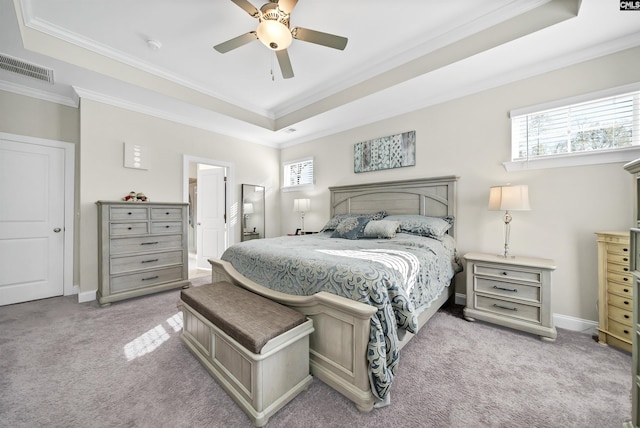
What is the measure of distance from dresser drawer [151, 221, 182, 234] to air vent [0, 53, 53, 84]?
78.7 inches

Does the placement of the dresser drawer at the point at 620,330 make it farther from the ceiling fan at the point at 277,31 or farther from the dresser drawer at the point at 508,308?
the ceiling fan at the point at 277,31

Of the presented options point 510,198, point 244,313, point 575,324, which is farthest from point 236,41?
point 575,324

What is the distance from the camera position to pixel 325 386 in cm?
160

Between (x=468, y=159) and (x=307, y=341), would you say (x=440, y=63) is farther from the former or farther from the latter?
(x=307, y=341)

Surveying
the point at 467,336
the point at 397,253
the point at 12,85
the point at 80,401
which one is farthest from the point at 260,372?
the point at 12,85

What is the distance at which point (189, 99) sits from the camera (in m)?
3.45

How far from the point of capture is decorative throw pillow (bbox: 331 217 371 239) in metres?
3.14

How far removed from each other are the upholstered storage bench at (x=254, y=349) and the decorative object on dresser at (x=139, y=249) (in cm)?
191

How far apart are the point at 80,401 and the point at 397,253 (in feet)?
7.67

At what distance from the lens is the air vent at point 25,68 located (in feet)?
8.28

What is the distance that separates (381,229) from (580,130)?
2181 millimetres

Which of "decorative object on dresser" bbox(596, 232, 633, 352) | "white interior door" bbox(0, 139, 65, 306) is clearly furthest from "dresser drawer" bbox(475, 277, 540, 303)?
"white interior door" bbox(0, 139, 65, 306)

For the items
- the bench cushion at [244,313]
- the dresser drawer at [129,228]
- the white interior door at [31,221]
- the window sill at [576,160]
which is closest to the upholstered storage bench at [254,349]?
the bench cushion at [244,313]

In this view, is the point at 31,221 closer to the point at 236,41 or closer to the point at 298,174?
the point at 236,41
